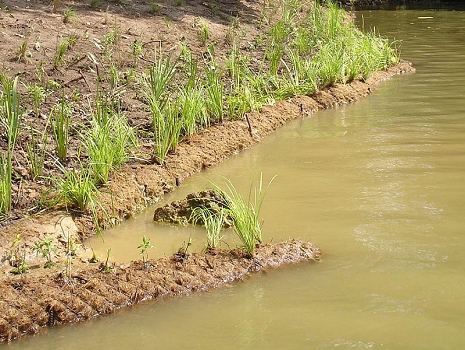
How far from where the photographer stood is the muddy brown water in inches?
146

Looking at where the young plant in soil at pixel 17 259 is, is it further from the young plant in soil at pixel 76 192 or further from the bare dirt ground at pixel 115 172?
the young plant in soil at pixel 76 192

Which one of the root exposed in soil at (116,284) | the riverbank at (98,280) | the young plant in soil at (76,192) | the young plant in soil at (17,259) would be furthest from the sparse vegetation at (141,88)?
the root exposed in soil at (116,284)

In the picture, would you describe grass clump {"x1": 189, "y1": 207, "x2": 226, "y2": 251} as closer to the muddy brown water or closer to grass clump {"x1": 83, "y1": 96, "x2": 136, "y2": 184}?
the muddy brown water

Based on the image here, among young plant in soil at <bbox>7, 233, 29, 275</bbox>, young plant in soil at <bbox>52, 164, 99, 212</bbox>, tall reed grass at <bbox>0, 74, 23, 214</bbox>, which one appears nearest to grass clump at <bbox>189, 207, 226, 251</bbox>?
young plant in soil at <bbox>52, 164, 99, 212</bbox>

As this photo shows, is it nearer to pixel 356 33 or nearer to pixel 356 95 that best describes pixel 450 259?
pixel 356 95

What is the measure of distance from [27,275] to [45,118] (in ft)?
7.84

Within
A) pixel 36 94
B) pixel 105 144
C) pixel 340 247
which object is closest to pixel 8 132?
pixel 105 144

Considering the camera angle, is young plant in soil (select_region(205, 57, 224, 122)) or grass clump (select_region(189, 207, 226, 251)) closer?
grass clump (select_region(189, 207, 226, 251))

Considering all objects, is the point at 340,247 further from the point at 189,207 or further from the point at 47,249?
the point at 47,249

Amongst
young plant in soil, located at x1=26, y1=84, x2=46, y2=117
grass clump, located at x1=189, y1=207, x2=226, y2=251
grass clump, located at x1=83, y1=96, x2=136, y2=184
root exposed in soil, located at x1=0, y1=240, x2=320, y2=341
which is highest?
young plant in soil, located at x1=26, y1=84, x2=46, y2=117

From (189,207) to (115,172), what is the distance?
0.83 meters

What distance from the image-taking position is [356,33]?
12.2m

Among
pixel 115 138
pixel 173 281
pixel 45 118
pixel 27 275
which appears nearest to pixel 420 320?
pixel 173 281

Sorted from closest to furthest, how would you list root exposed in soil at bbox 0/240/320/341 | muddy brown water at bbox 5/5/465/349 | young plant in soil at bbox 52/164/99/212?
muddy brown water at bbox 5/5/465/349
root exposed in soil at bbox 0/240/320/341
young plant in soil at bbox 52/164/99/212
